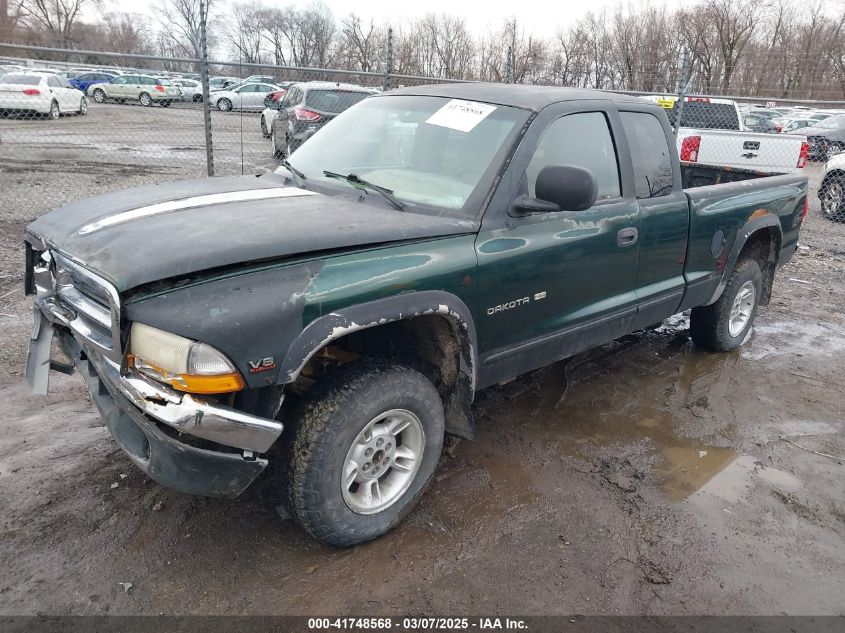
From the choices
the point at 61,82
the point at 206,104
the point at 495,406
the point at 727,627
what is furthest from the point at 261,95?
the point at 727,627

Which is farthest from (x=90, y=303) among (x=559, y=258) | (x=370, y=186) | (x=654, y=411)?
(x=654, y=411)

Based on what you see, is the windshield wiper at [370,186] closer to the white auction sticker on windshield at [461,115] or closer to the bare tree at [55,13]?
the white auction sticker on windshield at [461,115]

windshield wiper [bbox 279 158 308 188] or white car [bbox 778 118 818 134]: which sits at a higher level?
white car [bbox 778 118 818 134]

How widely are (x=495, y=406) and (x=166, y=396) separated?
7.85ft

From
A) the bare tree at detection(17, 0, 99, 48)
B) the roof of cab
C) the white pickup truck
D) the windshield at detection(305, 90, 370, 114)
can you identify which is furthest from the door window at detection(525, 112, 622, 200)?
the bare tree at detection(17, 0, 99, 48)

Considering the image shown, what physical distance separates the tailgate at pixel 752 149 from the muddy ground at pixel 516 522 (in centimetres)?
652

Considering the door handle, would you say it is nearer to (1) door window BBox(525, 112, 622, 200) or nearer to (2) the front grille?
(1) door window BBox(525, 112, 622, 200)

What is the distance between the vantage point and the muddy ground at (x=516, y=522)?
8.24 ft

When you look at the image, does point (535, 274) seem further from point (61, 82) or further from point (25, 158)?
point (61, 82)

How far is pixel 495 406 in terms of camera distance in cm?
412

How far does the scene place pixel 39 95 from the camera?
1777 cm

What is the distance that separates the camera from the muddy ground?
8.24 ft

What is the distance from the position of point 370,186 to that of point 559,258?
3.34 feet

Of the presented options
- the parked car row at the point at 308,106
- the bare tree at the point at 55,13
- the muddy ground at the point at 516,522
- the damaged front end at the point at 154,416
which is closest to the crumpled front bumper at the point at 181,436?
the damaged front end at the point at 154,416
